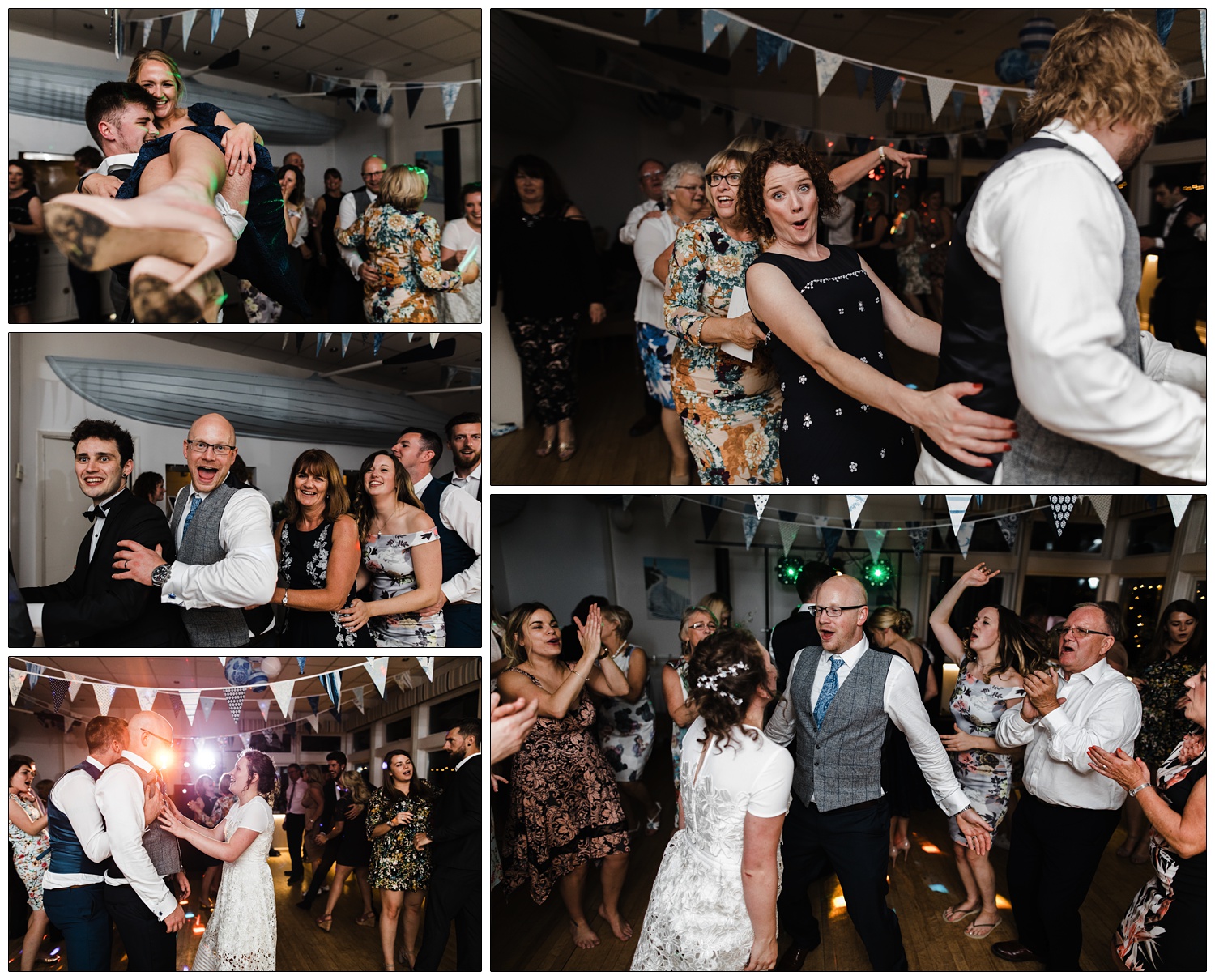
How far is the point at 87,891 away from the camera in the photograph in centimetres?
232

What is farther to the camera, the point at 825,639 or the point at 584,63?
the point at 584,63

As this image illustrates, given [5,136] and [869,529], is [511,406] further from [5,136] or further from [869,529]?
[5,136]

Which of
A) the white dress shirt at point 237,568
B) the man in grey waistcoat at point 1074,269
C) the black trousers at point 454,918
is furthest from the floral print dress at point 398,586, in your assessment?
the man in grey waistcoat at point 1074,269

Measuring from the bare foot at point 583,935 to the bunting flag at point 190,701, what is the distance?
1.22 metres

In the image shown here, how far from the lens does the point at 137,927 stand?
7.66 ft

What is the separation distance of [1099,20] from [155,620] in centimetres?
250

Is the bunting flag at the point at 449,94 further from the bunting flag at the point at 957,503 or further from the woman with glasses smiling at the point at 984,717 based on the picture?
the woman with glasses smiling at the point at 984,717

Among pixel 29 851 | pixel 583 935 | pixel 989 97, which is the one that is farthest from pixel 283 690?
pixel 989 97

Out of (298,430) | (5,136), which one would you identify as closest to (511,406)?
(298,430)

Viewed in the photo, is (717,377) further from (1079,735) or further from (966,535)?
(1079,735)

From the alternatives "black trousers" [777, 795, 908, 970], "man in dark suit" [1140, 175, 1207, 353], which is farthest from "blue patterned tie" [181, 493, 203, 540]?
"man in dark suit" [1140, 175, 1207, 353]

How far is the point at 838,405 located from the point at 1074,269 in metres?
0.63

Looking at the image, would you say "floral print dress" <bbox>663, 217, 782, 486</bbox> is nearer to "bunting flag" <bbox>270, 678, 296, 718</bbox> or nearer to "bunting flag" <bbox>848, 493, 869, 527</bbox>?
"bunting flag" <bbox>848, 493, 869, 527</bbox>

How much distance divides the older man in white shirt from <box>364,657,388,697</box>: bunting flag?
64.6 inches
